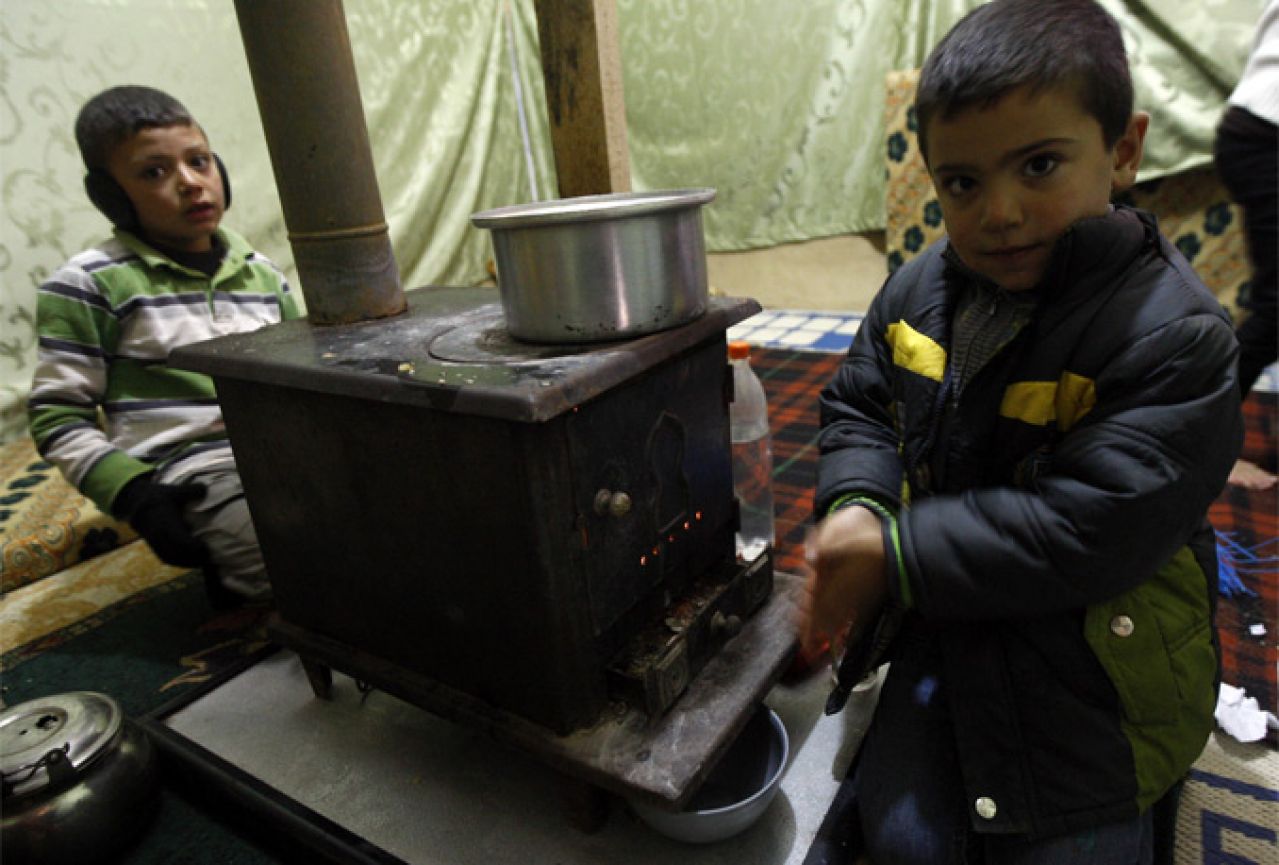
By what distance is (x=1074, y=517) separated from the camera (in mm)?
915

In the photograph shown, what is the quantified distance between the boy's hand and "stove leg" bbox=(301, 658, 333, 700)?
42.5 inches

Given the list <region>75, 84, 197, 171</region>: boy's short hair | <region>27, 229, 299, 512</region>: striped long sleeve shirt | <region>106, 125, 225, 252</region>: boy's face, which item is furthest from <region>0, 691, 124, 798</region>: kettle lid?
<region>75, 84, 197, 171</region>: boy's short hair

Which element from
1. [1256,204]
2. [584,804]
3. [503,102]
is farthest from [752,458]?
[503,102]

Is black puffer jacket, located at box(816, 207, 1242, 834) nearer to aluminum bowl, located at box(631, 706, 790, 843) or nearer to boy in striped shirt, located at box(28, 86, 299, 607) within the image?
aluminum bowl, located at box(631, 706, 790, 843)

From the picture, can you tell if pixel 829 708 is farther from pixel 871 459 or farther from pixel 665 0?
pixel 665 0

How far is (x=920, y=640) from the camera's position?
1.28 metres

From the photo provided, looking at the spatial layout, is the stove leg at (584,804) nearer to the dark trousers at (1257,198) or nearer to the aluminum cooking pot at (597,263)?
the aluminum cooking pot at (597,263)

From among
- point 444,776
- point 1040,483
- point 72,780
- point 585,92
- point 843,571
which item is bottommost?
point 444,776

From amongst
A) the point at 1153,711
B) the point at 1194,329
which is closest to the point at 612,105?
the point at 1194,329

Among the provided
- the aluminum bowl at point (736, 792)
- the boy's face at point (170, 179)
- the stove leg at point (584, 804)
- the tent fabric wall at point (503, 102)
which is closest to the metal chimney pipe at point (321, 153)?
the boy's face at point (170, 179)

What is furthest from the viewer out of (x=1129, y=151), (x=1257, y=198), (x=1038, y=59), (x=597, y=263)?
(x=1257, y=198)

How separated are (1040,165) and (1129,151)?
0.16 m

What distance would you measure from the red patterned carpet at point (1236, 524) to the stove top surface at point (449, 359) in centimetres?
100

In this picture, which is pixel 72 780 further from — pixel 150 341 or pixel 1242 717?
pixel 1242 717
